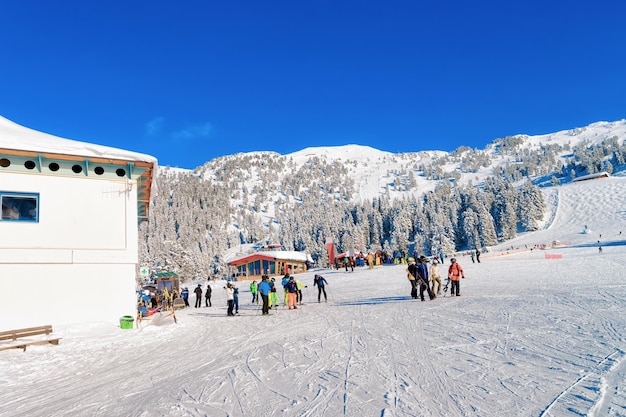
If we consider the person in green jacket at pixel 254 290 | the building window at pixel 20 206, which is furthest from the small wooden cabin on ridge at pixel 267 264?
the building window at pixel 20 206

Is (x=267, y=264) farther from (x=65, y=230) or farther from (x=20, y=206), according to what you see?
(x=20, y=206)

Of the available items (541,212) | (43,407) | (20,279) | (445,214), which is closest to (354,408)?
(43,407)

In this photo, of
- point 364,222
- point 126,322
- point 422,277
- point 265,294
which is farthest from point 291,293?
point 364,222

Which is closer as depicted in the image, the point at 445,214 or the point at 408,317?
the point at 408,317

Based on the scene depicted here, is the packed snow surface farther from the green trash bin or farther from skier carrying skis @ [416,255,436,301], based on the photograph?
skier carrying skis @ [416,255,436,301]

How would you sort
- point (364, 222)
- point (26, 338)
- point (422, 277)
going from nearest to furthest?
1. point (26, 338)
2. point (422, 277)
3. point (364, 222)

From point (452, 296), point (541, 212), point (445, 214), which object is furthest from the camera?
point (445, 214)

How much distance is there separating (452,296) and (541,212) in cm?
7680

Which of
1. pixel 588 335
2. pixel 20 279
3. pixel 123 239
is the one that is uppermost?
pixel 123 239

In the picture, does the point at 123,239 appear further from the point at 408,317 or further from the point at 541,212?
the point at 541,212

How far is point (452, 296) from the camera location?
14859mm

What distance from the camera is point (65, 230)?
12.9 meters

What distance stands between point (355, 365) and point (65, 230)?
11.1 metres

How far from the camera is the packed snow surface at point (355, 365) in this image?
4.70m
